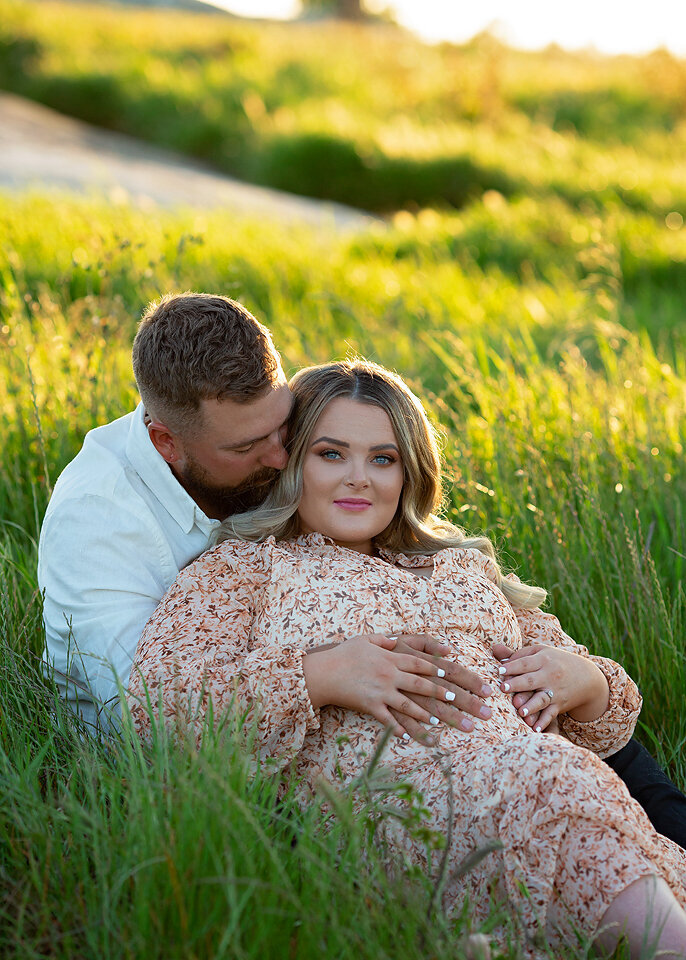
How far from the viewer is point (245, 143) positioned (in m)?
16.9

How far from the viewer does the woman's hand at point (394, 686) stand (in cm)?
260

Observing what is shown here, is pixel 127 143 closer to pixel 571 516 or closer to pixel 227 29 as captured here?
pixel 227 29

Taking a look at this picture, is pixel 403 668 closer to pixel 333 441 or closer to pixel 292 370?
pixel 333 441

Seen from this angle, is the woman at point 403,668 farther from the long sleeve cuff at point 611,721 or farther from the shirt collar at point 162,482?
the shirt collar at point 162,482

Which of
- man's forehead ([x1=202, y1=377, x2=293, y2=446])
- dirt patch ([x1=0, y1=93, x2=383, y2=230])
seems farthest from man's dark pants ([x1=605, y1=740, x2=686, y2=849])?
dirt patch ([x1=0, y1=93, x2=383, y2=230])

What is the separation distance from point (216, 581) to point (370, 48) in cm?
2499

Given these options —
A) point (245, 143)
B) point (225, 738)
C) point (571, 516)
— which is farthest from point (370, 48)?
point (225, 738)

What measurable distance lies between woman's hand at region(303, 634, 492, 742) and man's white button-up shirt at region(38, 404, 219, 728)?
24.0 inches

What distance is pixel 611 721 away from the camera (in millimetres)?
3076

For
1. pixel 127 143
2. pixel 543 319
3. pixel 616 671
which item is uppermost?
pixel 127 143

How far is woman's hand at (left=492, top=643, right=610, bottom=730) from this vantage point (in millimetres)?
2852

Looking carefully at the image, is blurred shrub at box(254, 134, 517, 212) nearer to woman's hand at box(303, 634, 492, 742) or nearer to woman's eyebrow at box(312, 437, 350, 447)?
woman's eyebrow at box(312, 437, 350, 447)

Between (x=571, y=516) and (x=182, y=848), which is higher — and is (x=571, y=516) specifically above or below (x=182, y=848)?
above

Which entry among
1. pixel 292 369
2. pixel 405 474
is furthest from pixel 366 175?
pixel 405 474
